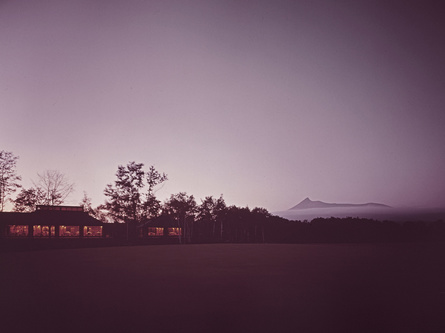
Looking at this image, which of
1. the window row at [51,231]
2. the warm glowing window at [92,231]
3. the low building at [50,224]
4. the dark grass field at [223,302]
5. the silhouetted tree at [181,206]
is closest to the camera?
the dark grass field at [223,302]

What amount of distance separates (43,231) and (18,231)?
2.91 meters

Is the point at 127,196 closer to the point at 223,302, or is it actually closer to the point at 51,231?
the point at 51,231

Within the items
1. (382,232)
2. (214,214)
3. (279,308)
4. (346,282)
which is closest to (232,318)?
(279,308)

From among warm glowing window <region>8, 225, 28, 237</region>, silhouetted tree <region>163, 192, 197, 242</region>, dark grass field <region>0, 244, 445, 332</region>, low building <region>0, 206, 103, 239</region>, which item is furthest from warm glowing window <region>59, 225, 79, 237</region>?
dark grass field <region>0, 244, 445, 332</region>

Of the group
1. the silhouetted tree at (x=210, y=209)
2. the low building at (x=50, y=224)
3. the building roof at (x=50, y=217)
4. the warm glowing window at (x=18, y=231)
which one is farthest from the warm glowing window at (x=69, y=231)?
the silhouetted tree at (x=210, y=209)

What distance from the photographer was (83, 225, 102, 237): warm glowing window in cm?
5203

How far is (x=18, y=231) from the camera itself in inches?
1869

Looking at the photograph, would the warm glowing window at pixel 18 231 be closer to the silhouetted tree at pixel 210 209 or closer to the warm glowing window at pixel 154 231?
the warm glowing window at pixel 154 231

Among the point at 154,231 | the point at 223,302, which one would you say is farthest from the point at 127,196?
the point at 223,302

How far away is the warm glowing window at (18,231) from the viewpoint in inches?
1859

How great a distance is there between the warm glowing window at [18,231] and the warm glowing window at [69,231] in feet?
13.8

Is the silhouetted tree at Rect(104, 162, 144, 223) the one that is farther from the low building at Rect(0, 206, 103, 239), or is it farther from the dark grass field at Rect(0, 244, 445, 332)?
the dark grass field at Rect(0, 244, 445, 332)

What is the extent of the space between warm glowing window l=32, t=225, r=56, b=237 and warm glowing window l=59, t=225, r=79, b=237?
0.99 meters

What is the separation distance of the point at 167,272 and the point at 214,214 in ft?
206
